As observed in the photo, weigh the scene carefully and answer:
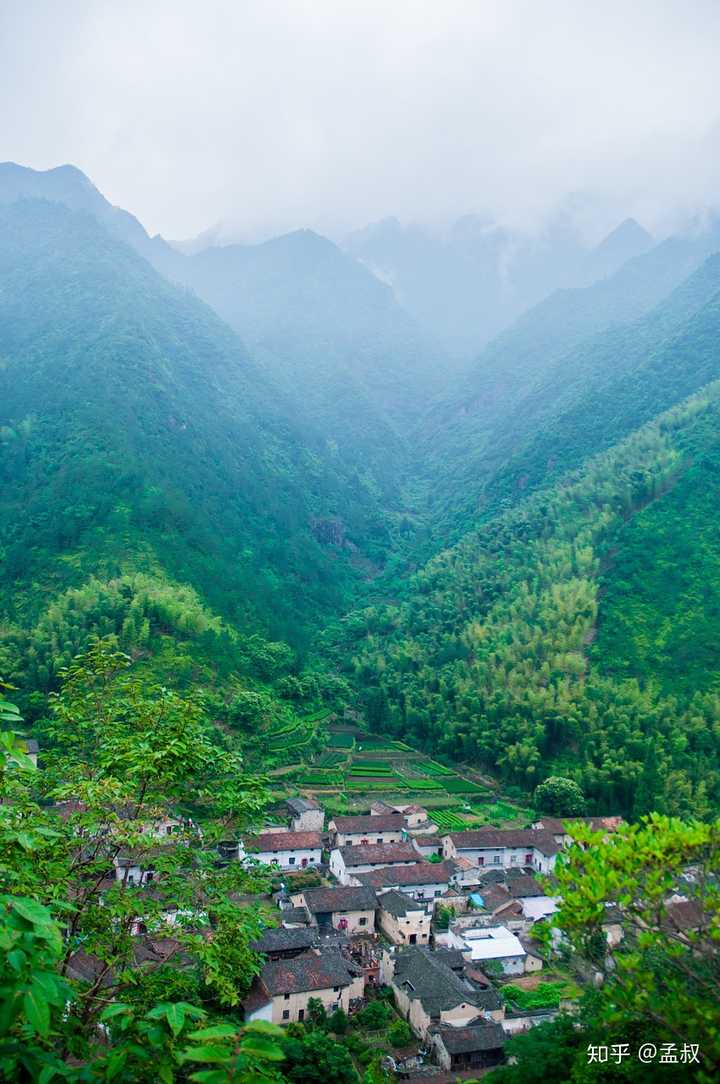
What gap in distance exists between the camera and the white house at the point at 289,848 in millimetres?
30484

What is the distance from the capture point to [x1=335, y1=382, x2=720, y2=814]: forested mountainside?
39094mm

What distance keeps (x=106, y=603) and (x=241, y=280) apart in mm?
164689

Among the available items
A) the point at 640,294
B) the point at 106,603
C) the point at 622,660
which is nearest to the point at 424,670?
the point at 622,660

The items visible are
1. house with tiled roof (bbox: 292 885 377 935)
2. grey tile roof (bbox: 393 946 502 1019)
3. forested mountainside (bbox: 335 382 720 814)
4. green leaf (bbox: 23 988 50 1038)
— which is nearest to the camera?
green leaf (bbox: 23 988 50 1038)

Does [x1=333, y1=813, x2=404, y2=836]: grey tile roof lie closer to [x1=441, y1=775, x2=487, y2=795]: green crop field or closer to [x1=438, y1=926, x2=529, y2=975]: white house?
[x1=441, y1=775, x2=487, y2=795]: green crop field

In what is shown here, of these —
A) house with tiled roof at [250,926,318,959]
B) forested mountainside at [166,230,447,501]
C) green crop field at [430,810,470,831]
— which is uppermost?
forested mountainside at [166,230,447,501]

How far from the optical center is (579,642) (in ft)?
159

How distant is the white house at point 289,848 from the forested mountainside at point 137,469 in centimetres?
1516

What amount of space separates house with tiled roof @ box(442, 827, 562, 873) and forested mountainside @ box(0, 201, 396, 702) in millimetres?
21974

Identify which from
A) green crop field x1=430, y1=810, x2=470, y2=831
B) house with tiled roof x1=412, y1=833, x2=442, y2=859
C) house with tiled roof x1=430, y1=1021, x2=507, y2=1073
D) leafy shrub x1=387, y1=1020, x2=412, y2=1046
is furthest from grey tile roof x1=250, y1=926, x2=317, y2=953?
green crop field x1=430, y1=810, x2=470, y2=831

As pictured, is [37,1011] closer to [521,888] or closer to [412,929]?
[412,929]

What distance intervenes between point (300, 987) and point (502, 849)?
51.6 feet

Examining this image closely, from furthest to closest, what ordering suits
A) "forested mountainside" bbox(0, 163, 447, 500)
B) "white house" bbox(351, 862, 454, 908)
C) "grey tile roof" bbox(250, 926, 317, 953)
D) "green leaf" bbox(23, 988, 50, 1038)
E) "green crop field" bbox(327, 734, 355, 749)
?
"forested mountainside" bbox(0, 163, 447, 500) < "green crop field" bbox(327, 734, 355, 749) < "white house" bbox(351, 862, 454, 908) < "grey tile roof" bbox(250, 926, 317, 953) < "green leaf" bbox(23, 988, 50, 1038)

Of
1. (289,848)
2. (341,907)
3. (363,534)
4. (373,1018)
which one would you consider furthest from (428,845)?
(363,534)
